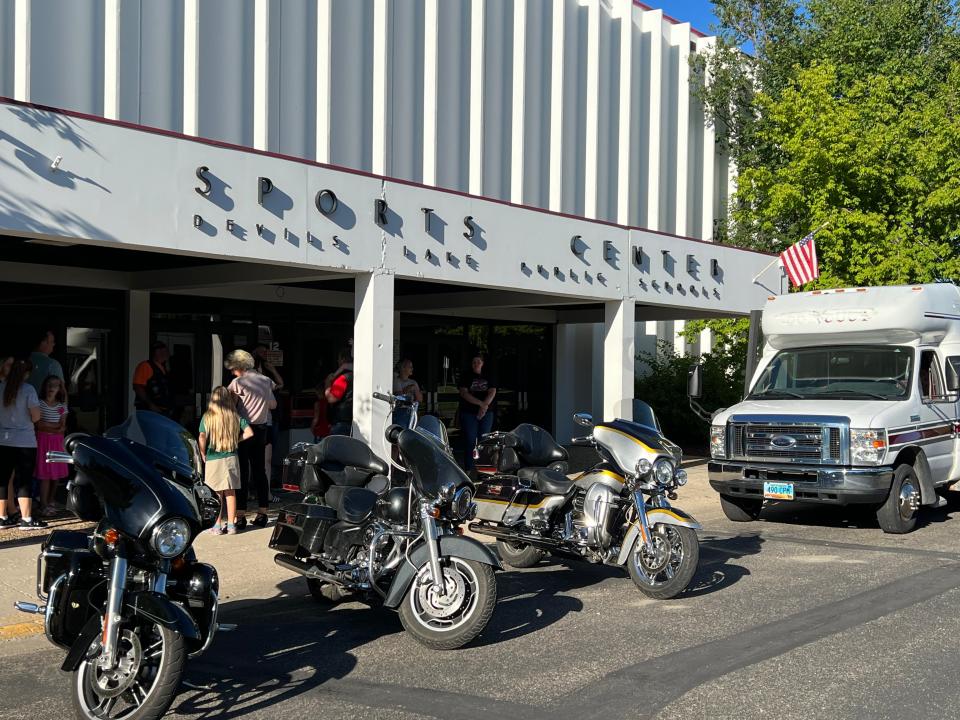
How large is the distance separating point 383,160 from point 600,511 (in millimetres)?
10656

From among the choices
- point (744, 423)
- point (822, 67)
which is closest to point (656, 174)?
point (822, 67)

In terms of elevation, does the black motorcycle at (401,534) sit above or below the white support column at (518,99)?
below

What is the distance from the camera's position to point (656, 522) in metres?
7.24

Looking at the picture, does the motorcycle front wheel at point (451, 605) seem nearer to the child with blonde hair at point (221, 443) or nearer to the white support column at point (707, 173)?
the child with blonde hair at point (221, 443)

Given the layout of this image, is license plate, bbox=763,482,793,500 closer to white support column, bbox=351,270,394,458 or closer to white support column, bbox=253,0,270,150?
white support column, bbox=351,270,394,458

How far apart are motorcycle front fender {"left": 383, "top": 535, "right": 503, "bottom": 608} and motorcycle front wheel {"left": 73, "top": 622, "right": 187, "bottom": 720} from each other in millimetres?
1546

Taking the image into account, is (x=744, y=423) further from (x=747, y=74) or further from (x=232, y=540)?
(x=747, y=74)

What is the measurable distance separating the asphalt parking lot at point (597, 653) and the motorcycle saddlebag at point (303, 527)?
1.70ft

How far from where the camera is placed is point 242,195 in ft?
31.8

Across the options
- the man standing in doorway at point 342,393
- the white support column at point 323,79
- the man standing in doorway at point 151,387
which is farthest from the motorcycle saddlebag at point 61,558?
the white support column at point 323,79

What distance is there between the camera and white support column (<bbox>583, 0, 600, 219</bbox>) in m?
20.9

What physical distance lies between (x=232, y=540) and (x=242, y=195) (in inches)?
130

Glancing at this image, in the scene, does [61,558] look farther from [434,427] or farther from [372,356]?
[372,356]

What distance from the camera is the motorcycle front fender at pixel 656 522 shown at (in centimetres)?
719
